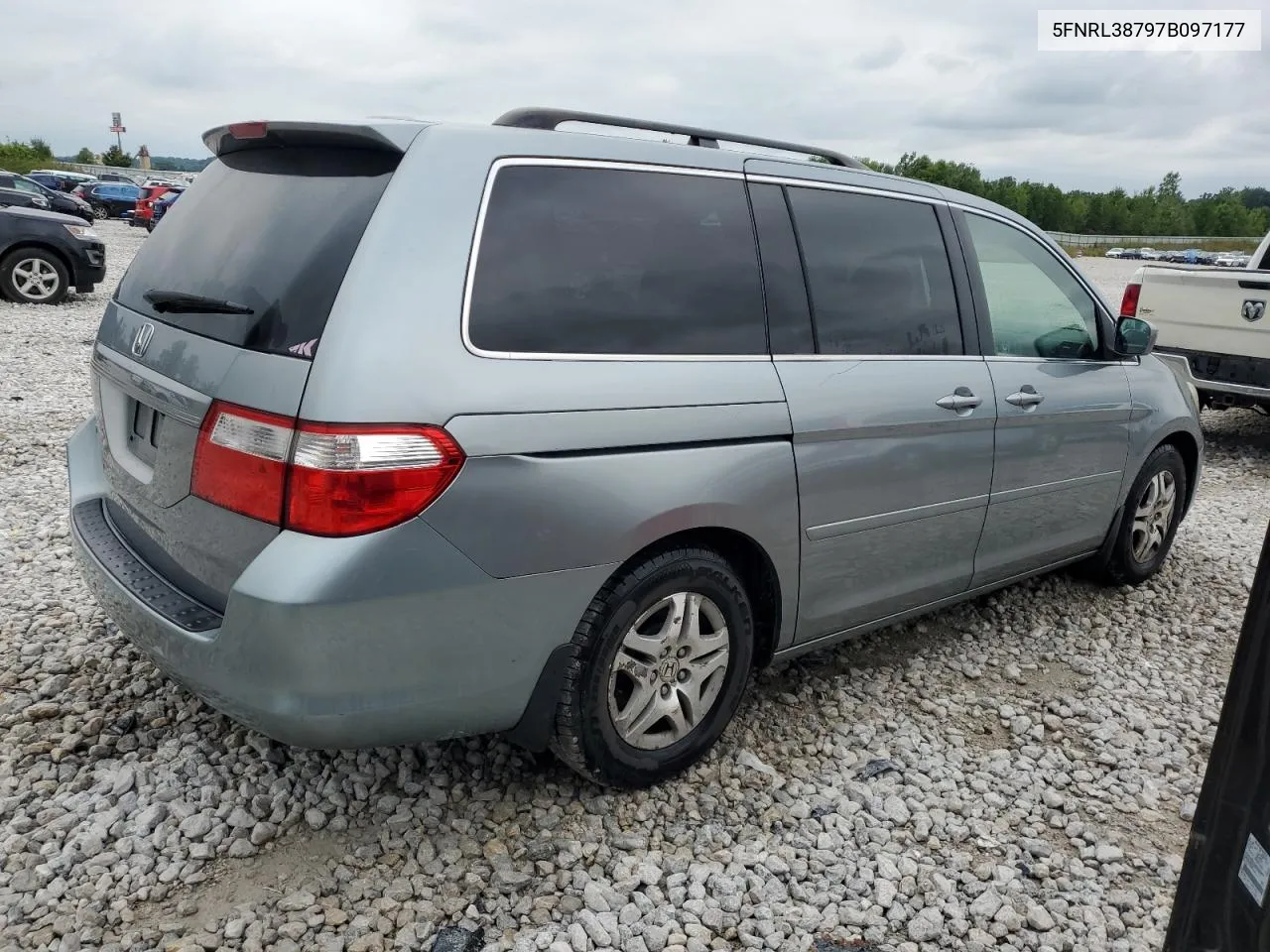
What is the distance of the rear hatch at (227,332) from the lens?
227 centimetres

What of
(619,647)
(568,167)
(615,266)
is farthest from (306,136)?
(619,647)

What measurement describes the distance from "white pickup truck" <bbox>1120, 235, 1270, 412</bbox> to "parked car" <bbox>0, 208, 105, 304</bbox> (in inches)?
487

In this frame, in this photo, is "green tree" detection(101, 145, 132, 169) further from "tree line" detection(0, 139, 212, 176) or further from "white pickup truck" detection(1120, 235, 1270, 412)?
"white pickup truck" detection(1120, 235, 1270, 412)

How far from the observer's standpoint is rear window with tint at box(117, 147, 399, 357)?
2307 mm

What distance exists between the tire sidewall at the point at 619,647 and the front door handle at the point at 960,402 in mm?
1072

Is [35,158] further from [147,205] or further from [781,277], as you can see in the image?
[781,277]

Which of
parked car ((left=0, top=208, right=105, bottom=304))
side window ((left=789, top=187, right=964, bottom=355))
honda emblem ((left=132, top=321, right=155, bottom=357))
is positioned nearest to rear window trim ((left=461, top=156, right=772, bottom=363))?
side window ((left=789, top=187, right=964, bottom=355))

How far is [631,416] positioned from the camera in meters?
2.53

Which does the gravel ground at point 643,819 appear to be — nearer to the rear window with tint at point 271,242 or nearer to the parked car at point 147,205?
the rear window with tint at point 271,242

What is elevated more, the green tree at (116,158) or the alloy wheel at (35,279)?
the green tree at (116,158)

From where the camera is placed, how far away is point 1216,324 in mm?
7742

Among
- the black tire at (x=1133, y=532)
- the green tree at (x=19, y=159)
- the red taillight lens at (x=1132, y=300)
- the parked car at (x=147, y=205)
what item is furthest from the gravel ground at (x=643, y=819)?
the green tree at (x=19, y=159)


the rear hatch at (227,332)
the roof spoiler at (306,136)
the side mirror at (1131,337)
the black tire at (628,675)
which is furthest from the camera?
the side mirror at (1131,337)

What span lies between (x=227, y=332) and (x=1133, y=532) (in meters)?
4.20
